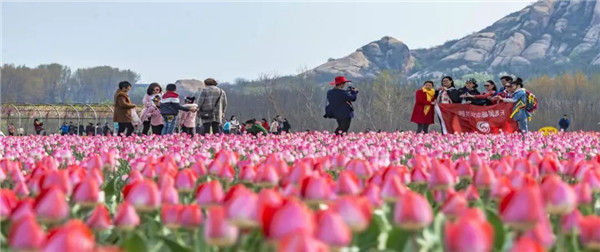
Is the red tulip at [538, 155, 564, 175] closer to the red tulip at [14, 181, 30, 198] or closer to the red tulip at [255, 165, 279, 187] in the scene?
the red tulip at [255, 165, 279, 187]

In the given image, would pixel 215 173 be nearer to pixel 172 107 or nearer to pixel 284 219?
pixel 284 219

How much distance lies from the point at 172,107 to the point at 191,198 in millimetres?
10723

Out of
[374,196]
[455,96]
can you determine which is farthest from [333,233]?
[455,96]

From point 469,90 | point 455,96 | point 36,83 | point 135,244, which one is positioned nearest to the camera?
point 135,244

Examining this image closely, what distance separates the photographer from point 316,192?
2229 mm

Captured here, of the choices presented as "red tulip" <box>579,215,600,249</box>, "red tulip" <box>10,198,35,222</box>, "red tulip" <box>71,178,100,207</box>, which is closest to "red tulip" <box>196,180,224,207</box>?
"red tulip" <box>71,178,100,207</box>

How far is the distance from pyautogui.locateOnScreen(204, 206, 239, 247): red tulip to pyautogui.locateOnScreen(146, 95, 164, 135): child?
41.4 feet

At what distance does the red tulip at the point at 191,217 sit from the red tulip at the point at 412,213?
552 millimetres

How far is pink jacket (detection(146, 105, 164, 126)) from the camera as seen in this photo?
14406 mm

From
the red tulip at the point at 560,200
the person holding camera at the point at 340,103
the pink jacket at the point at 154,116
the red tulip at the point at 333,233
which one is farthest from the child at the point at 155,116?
the red tulip at the point at 333,233

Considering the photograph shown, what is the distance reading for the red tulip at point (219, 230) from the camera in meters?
1.76

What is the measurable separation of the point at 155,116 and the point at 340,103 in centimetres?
351

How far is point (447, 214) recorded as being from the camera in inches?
→ 85.6

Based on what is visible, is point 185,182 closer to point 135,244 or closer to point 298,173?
point 298,173
